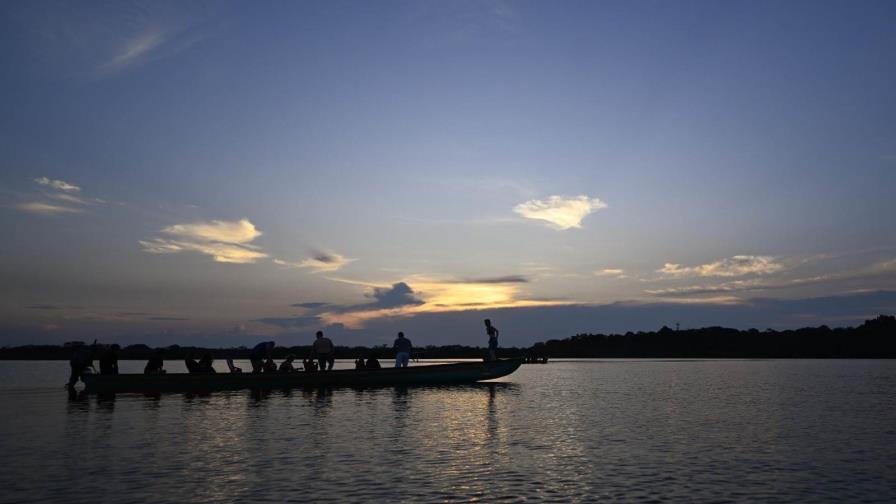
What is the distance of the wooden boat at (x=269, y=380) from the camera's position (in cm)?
4228

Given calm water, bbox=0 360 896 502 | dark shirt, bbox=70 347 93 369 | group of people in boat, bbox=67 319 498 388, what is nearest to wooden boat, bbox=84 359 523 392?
group of people in boat, bbox=67 319 498 388

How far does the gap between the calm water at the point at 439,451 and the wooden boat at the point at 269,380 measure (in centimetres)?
479

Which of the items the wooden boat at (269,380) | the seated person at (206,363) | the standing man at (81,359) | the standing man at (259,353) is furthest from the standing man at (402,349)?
the standing man at (81,359)

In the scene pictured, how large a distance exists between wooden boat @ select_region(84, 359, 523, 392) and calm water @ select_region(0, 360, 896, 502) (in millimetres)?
4785

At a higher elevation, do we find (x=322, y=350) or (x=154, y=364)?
(x=322, y=350)

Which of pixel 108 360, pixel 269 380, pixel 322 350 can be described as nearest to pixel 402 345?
pixel 322 350

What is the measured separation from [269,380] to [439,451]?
2580 cm

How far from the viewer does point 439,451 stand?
21016 millimetres

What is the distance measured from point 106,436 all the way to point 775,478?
20796 millimetres

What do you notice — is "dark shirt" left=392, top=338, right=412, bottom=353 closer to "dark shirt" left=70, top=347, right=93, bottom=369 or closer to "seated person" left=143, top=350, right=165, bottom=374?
"seated person" left=143, top=350, right=165, bottom=374

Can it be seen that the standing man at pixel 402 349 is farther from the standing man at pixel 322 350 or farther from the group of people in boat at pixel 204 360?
the standing man at pixel 322 350

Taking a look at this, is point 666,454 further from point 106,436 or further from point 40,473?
point 106,436

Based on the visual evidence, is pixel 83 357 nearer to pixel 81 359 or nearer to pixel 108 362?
pixel 81 359

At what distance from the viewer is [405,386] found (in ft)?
156
